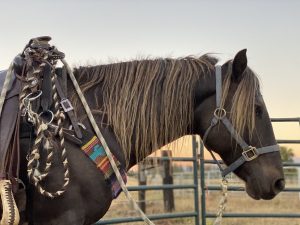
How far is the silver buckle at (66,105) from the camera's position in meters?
2.45

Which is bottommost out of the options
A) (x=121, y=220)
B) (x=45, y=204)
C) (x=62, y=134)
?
(x=121, y=220)

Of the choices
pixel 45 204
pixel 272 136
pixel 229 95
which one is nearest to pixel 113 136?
pixel 45 204

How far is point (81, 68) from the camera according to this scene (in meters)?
2.81

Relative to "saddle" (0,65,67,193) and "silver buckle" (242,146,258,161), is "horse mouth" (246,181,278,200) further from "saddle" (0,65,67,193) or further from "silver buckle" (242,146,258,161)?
"saddle" (0,65,67,193)

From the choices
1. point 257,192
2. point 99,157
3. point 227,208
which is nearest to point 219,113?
point 257,192

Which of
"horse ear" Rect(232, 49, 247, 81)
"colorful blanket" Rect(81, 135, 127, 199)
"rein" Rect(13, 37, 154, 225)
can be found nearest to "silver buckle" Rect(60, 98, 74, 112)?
"rein" Rect(13, 37, 154, 225)

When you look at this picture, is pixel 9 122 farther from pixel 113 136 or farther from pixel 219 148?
pixel 219 148

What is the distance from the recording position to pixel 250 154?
271 centimetres

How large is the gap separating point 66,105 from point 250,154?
1094mm

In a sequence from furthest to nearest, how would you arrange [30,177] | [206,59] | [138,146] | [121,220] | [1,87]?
[121,220] < [206,59] < [138,146] < [1,87] < [30,177]

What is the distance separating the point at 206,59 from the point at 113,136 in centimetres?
79

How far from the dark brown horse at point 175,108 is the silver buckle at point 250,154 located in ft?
0.11

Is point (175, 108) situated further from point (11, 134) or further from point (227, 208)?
point (227, 208)

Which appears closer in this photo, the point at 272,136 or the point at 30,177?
the point at 30,177
